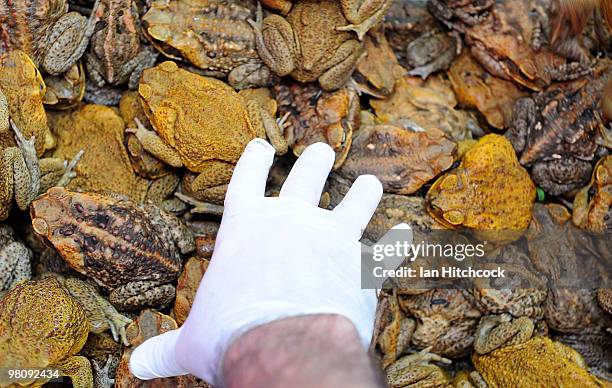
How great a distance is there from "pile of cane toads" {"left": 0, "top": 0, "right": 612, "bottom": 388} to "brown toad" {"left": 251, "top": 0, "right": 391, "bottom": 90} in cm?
1

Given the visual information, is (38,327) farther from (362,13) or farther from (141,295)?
(362,13)

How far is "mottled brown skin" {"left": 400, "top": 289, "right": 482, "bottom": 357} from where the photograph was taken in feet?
14.7

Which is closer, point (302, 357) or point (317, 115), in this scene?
point (302, 357)

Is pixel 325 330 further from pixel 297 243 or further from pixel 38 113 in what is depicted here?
pixel 38 113

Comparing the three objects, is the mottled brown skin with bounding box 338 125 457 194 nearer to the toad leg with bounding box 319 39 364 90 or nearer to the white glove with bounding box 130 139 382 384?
the toad leg with bounding box 319 39 364 90

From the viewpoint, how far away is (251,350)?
230cm

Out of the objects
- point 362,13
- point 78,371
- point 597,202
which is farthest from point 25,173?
point 597,202

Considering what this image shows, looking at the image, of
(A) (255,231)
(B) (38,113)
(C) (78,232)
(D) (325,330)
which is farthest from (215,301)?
(B) (38,113)

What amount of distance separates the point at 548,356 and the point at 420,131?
5.88 ft

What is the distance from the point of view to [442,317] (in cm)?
446

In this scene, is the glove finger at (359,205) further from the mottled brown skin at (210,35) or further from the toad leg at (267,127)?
the mottled brown skin at (210,35)

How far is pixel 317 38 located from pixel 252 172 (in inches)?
63.0

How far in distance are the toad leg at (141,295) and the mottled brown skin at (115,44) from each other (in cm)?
152

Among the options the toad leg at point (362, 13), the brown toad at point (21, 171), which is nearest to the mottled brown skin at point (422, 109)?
the toad leg at point (362, 13)
